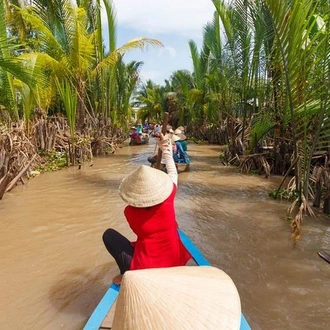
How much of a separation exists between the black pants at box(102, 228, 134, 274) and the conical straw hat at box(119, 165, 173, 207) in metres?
0.64

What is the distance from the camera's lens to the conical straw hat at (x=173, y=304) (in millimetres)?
1087

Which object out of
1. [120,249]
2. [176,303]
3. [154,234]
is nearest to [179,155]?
[120,249]

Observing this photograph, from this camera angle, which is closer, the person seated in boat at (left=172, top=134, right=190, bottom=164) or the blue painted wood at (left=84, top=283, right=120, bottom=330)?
the blue painted wood at (left=84, top=283, right=120, bottom=330)

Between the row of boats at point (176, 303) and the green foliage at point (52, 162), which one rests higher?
Answer: the row of boats at point (176, 303)

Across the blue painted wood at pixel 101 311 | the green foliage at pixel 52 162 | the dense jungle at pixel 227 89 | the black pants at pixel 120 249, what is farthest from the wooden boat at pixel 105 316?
the green foliage at pixel 52 162

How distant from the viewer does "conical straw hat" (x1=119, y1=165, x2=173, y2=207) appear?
2135mm

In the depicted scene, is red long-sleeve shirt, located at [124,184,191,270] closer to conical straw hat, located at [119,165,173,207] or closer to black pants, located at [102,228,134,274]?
conical straw hat, located at [119,165,173,207]

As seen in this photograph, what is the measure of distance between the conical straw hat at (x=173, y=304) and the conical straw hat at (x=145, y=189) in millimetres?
887

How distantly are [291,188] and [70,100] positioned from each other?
589cm

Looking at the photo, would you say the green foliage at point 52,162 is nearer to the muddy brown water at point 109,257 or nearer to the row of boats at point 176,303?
the muddy brown water at point 109,257

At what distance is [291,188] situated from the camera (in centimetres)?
603

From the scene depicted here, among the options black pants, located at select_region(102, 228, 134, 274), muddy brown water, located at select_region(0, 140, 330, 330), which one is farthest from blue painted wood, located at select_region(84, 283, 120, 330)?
muddy brown water, located at select_region(0, 140, 330, 330)

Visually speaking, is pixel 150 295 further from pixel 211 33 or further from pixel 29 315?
pixel 211 33

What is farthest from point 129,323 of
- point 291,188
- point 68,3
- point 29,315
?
point 68,3
